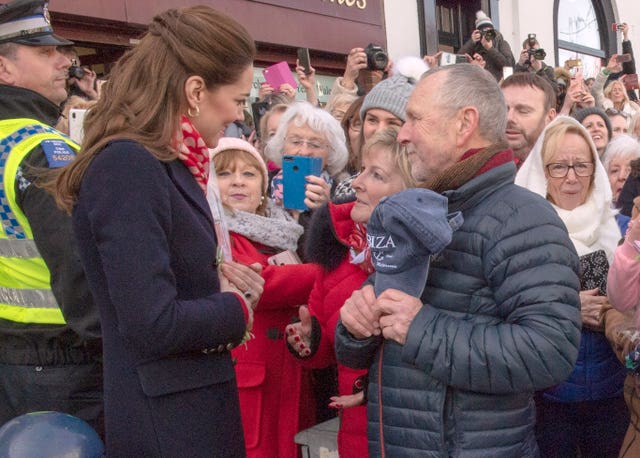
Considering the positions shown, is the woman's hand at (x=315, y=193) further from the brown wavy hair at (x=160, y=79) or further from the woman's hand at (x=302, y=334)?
the brown wavy hair at (x=160, y=79)

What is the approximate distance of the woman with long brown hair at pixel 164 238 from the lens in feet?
5.27

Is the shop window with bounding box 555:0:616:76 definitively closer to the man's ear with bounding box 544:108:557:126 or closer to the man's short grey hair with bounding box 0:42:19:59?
the man's ear with bounding box 544:108:557:126

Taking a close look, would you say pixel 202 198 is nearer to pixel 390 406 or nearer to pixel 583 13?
pixel 390 406

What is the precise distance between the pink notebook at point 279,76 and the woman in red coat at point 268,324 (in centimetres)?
236

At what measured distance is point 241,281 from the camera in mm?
1905

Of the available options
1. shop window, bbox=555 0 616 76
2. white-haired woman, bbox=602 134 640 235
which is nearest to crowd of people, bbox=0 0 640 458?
white-haired woman, bbox=602 134 640 235

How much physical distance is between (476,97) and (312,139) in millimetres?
1499

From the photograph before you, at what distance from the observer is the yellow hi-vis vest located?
7.41 ft

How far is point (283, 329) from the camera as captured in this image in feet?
9.58

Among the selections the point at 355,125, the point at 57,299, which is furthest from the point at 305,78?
the point at 57,299

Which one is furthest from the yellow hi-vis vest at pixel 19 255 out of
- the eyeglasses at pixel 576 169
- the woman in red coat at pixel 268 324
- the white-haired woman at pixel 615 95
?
the white-haired woman at pixel 615 95

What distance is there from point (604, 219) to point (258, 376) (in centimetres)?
148

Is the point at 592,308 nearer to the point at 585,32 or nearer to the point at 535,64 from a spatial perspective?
the point at 535,64

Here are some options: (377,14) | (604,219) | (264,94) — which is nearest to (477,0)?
(377,14)
